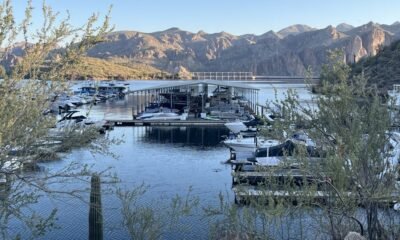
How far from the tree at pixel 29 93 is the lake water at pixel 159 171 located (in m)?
1.90

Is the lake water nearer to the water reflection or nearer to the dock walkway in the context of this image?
the water reflection

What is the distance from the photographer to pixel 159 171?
28250mm

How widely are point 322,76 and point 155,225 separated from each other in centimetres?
390

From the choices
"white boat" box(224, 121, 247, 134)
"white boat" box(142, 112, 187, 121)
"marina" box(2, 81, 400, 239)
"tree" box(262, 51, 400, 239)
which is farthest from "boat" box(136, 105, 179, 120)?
"tree" box(262, 51, 400, 239)

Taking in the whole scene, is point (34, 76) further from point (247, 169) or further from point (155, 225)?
point (247, 169)

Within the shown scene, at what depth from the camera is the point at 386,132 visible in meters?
8.27

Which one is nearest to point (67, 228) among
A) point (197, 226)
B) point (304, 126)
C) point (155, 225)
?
point (197, 226)

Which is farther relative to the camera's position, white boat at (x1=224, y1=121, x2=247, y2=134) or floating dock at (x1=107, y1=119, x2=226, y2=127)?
floating dock at (x1=107, y1=119, x2=226, y2=127)

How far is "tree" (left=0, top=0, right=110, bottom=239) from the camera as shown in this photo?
18.7ft

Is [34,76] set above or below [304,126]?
above

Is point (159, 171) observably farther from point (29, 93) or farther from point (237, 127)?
point (29, 93)

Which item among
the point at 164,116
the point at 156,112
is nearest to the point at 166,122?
the point at 164,116

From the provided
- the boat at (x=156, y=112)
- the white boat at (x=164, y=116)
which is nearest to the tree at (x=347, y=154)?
the white boat at (x=164, y=116)

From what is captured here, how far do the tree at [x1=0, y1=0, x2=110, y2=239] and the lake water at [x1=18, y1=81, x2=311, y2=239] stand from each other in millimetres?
1898
